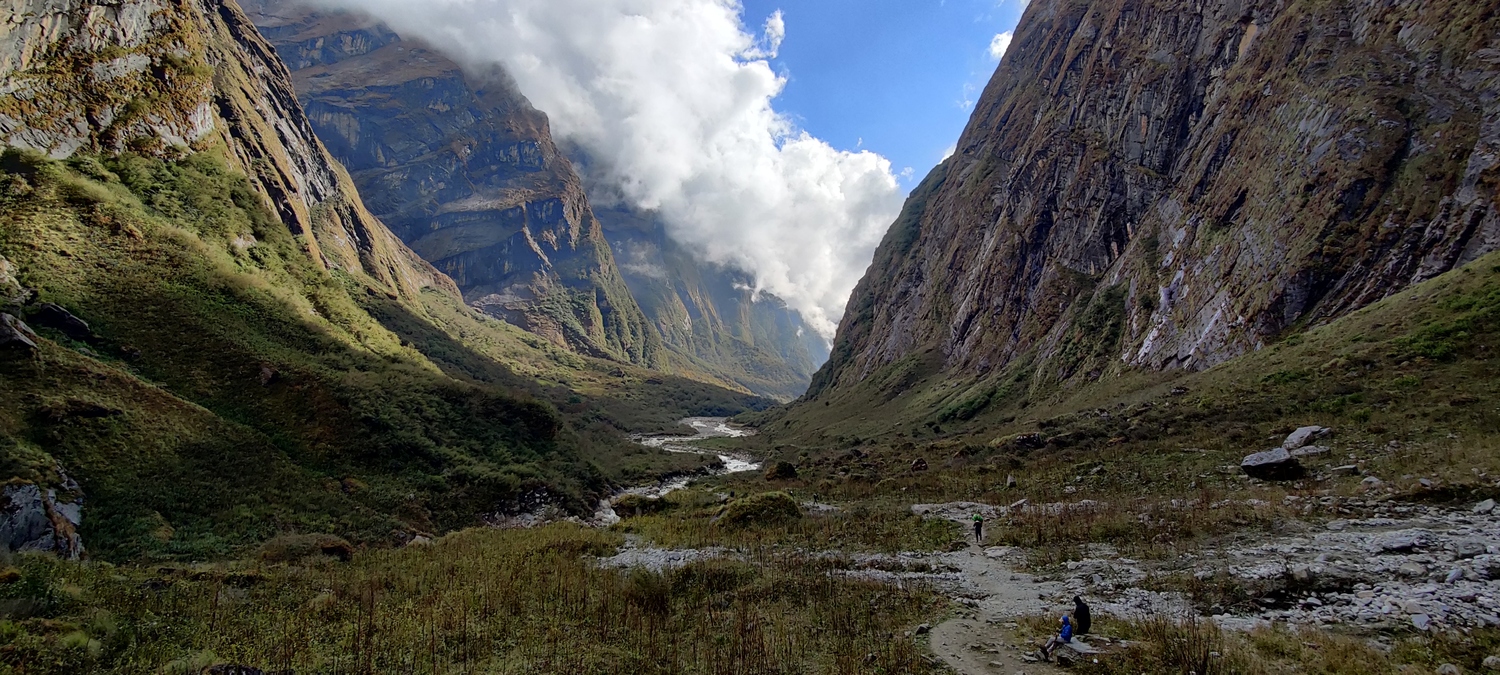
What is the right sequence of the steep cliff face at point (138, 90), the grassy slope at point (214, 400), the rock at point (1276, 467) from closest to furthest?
the rock at point (1276, 467) → the grassy slope at point (214, 400) → the steep cliff face at point (138, 90)

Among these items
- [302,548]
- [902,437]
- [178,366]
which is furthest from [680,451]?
[302,548]

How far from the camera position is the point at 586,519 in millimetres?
42406

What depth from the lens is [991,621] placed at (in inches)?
455

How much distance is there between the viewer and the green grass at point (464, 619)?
379 inches

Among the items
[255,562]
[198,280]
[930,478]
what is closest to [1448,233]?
[930,478]

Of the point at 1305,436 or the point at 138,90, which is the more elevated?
the point at 138,90

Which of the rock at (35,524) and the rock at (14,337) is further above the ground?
the rock at (14,337)

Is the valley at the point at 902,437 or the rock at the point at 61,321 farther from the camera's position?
the rock at the point at 61,321

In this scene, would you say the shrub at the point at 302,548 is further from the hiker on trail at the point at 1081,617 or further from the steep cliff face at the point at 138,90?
the steep cliff face at the point at 138,90

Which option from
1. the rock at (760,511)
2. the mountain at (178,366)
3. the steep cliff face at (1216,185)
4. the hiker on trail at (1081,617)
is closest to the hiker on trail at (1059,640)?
the hiker on trail at (1081,617)

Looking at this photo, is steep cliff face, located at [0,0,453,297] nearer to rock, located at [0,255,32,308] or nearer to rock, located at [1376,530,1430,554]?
rock, located at [0,255,32,308]

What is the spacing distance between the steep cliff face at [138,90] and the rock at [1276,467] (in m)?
79.1

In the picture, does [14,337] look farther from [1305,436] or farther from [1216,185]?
[1216,185]

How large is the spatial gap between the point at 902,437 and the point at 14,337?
66.5 meters
